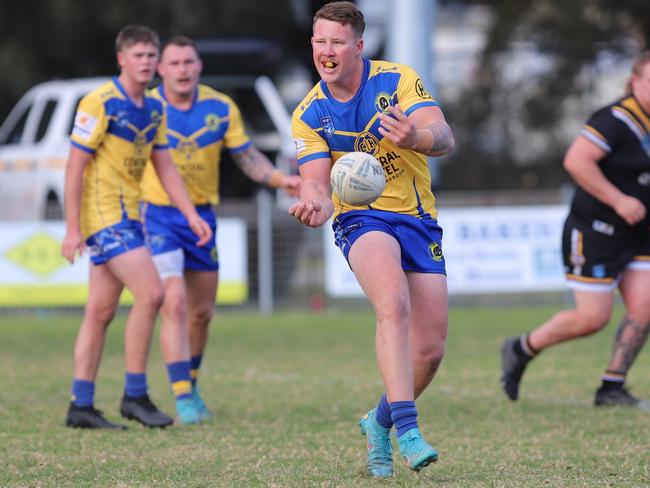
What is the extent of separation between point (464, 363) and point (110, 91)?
482 cm

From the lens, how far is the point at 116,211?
25.1 feet

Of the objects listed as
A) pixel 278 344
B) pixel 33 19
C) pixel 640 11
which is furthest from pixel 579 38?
pixel 278 344

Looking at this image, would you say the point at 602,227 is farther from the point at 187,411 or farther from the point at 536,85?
the point at 536,85

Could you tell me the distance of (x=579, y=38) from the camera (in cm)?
2325

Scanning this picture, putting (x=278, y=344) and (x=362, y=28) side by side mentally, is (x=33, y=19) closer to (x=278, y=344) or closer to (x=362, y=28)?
(x=278, y=344)

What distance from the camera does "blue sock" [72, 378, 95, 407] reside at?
771cm

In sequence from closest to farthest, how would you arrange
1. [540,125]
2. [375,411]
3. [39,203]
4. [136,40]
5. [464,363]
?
1. [375,411]
2. [136,40]
3. [464,363]
4. [39,203]
5. [540,125]

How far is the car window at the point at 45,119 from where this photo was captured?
17.7 meters

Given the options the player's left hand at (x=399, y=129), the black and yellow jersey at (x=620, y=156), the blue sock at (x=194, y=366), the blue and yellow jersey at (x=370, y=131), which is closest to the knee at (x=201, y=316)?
the blue sock at (x=194, y=366)

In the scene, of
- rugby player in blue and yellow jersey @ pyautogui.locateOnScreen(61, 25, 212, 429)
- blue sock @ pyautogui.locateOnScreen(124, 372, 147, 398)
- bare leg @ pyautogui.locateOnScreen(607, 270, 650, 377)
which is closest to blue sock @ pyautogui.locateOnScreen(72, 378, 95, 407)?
rugby player in blue and yellow jersey @ pyautogui.locateOnScreen(61, 25, 212, 429)

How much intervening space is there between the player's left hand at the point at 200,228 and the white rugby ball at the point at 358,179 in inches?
92.9

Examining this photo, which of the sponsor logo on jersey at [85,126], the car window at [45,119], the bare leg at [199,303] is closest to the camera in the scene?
the sponsor logo on jersey at [85,126]

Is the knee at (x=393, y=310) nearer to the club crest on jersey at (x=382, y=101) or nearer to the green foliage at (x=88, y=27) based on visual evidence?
the club crest on jersey at (x=382, y=101)

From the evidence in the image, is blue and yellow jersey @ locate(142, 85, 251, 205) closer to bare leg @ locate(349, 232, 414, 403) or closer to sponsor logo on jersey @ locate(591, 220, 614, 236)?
sponsor logo on jersey @ locate(591, 220, 614, 236)
